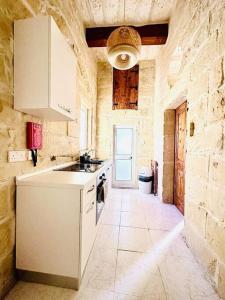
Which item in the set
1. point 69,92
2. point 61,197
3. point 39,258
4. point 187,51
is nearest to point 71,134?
point 69,92

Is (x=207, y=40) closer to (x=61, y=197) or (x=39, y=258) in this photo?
(x=61, y=197)

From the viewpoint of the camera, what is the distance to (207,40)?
5.39 ft

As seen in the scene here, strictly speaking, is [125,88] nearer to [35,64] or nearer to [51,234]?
[35,64]

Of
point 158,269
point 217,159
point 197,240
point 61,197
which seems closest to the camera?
point 61,197

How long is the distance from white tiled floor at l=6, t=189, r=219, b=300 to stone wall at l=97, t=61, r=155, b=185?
7.84ft

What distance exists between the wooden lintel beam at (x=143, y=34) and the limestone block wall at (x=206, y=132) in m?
1.00

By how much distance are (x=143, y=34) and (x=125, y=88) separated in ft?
5.29

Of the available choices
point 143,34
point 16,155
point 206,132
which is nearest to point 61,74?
point 16,155

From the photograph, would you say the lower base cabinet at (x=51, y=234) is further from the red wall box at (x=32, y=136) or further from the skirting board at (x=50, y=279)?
the red wall box at (x=32, y=136)

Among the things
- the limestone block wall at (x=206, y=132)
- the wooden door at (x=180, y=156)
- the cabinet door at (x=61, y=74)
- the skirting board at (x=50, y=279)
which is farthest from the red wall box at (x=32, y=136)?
the wooden door at (x=180, y=156)

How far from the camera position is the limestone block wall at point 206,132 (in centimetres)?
140

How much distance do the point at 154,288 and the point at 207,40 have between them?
2393 millimetres

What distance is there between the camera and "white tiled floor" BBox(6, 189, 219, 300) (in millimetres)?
1348

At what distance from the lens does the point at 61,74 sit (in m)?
1.58
